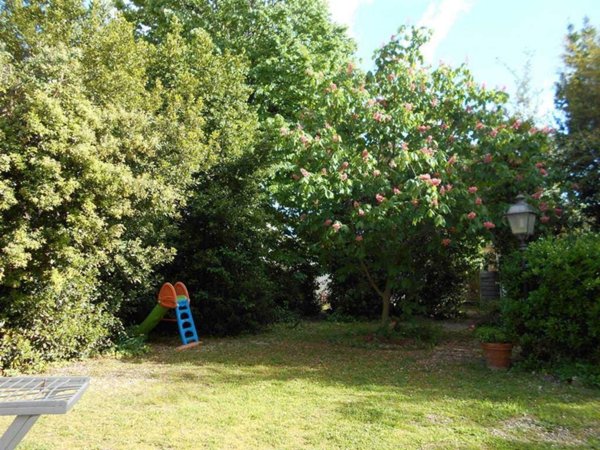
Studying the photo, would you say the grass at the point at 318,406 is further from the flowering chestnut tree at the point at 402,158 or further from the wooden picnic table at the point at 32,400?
the flowering chestnut tree at the point at 402,158

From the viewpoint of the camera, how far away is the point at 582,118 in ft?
26.3

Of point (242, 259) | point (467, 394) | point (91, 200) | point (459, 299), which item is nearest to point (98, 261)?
point (91, 200)

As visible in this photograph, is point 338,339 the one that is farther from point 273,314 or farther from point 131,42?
point 131,42

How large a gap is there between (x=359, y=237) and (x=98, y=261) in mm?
3958

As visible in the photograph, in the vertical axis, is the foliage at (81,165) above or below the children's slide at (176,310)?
above

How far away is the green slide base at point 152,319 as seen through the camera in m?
8.67

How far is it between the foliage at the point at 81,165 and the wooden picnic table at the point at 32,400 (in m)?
2.92

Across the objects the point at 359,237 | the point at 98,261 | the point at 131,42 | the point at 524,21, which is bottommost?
the point at 98,261

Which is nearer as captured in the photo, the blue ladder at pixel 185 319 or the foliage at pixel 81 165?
the foliage at pixel 81 165

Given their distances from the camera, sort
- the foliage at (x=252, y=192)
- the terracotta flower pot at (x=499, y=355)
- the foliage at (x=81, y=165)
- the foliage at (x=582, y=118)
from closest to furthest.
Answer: the foliage at (x=81, y=165) < the terracotta flower pot at (x=499, y=355) < the foliage at (x=582, y=118) < the foliage at (x=252, y=192)

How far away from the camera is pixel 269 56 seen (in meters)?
13.7

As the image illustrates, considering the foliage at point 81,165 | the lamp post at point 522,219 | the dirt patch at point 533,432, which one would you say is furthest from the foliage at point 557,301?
the foliage at point 81,165

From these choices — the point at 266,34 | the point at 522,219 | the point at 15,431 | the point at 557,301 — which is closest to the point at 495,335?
the point at 557,301

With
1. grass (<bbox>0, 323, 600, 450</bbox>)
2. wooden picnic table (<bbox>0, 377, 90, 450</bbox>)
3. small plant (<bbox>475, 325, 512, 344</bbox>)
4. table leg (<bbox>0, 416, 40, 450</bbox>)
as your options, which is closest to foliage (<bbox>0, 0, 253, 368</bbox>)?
grass (<bbox>0, 323, 600, 450</bbox>)
